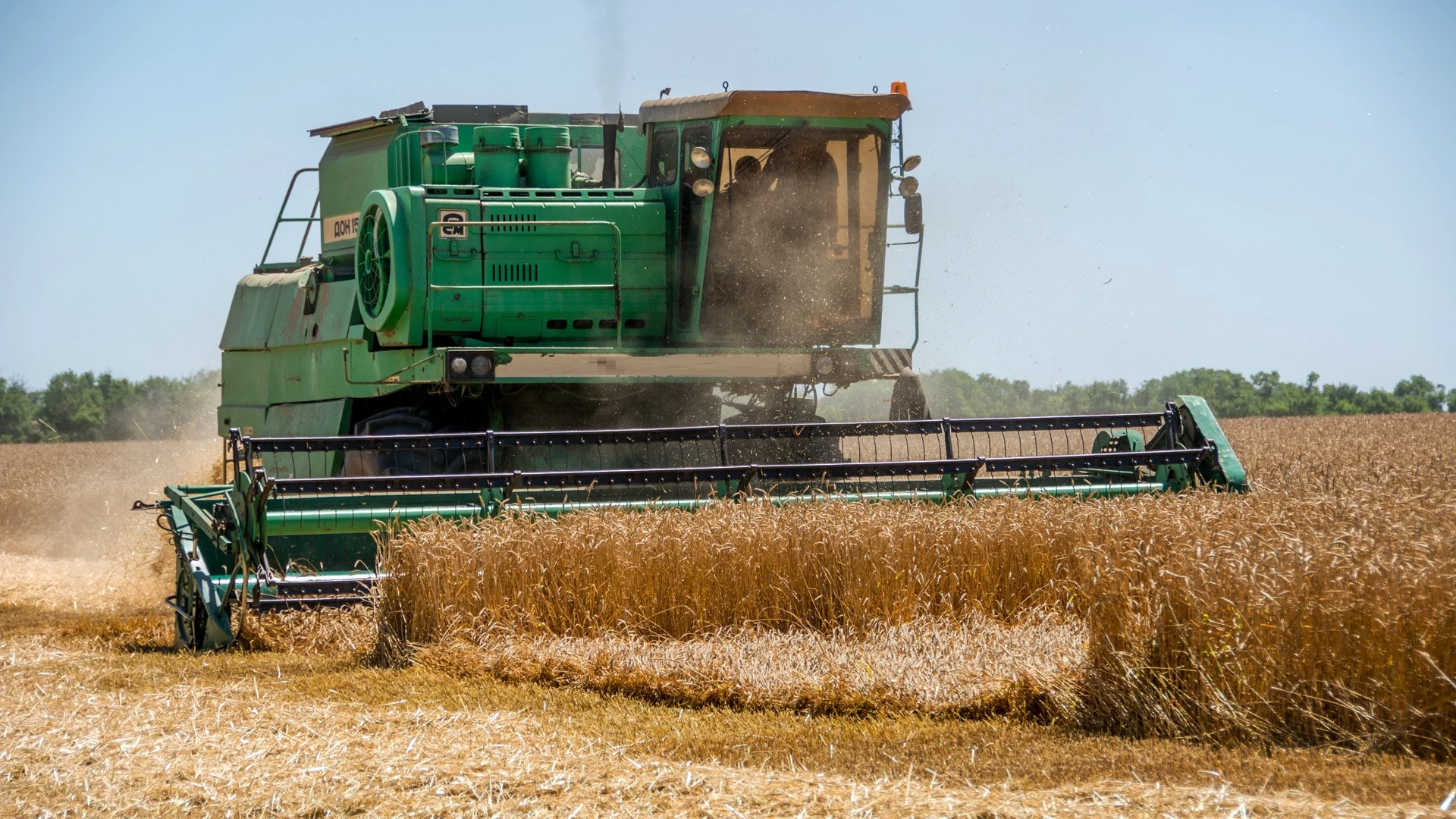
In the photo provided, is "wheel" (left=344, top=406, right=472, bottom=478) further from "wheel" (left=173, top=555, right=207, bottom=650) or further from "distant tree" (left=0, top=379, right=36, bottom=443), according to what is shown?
"distant tree" (left=0, top=379, right=36, bottom=443)

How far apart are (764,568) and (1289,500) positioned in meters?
2.66

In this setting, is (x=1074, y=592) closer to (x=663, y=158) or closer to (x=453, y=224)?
(x=663, y=158)

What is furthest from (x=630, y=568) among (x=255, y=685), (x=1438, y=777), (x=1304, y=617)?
(x=1438, y=777)

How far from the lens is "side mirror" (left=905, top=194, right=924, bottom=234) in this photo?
29.4 ft

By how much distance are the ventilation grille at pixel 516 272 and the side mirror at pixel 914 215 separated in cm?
243

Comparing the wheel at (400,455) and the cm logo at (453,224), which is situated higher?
the cm logo at (453,224)

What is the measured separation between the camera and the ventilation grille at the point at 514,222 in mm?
8617

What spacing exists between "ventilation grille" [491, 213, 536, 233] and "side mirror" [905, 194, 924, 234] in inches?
94.6

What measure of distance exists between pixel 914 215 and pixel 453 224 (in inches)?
116

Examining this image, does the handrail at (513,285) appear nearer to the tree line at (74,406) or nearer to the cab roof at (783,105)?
the cab roof at (783,105)

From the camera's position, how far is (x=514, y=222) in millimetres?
8641

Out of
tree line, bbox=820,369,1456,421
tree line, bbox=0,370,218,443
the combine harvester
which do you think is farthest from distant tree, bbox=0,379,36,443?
the combine harvester

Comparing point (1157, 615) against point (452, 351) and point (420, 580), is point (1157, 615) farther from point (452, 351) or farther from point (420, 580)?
point (452, 351)

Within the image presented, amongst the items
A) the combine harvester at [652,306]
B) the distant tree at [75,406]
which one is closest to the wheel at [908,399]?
the combine harvester at [652,306]
